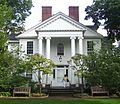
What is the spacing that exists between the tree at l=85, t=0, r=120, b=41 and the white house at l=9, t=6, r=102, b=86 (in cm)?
168

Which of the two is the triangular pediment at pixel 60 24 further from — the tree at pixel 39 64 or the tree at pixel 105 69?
the tree at pixel 105 69

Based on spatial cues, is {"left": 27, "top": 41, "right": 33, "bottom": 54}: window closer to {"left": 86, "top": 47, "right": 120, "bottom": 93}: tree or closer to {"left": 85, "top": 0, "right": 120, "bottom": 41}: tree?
{"left": 85, "top": 0, "right": 120, "bottom": 41}: tree

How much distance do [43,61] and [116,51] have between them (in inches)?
276

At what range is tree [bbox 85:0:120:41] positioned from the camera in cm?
3579

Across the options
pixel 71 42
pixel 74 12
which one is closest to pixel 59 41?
pixel 71 42

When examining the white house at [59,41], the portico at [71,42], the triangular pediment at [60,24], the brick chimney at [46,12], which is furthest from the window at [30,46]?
the brick chimney at [46,12]

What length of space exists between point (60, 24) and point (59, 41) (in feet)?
8.31

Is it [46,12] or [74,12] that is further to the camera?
[74,12]

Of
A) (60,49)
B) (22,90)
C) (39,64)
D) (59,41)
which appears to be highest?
(59,41)

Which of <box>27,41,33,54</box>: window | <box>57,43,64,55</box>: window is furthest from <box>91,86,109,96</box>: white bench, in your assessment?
<box>27,41,33,54</box>: window

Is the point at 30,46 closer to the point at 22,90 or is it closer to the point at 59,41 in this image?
the point at 59,41

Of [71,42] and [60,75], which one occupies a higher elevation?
[71,42]

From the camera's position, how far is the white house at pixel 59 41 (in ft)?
125

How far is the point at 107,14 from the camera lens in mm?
37625
